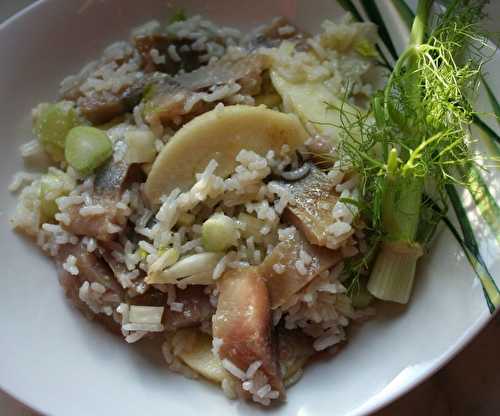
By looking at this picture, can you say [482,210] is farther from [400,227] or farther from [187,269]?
[187,269]

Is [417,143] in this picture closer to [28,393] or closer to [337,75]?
[337,75]

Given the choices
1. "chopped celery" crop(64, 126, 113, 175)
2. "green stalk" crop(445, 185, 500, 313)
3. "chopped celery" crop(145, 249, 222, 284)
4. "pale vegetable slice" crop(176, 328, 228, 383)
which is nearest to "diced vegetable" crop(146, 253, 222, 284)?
"chopped celery" crop(145, 249, 222, 284)

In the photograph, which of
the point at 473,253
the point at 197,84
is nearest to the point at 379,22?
the point at 197,84

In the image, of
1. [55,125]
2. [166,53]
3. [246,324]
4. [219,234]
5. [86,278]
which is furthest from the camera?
[166,53]

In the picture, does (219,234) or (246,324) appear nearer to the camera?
(246,324)

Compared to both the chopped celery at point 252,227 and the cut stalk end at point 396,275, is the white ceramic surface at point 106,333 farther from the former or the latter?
the chopped celery at point 252,227

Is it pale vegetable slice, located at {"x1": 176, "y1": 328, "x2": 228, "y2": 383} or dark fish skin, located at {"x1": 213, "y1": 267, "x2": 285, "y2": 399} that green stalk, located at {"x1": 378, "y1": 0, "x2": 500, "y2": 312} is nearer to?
dark fish skin, located at {"x1": 213, "y1": 267, "x2": 285, "y2": 399}
